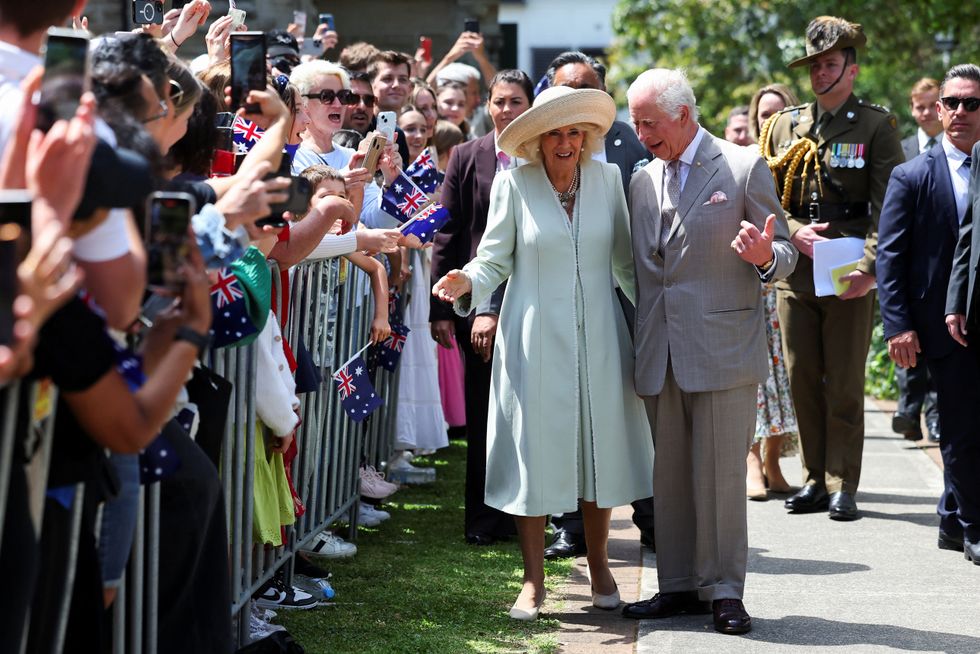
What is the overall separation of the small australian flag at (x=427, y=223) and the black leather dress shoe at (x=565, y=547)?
63.9 inches

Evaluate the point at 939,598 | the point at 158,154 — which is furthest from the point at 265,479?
the point at 939,598

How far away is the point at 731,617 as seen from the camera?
535 cm

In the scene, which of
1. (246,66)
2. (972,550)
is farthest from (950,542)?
(246,66)

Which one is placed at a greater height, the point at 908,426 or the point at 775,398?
the point at 775,398

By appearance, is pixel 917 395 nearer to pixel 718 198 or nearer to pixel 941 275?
pixel 941 275

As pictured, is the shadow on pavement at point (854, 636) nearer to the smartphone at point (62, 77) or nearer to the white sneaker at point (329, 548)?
the white sneaker at point (329, 548)

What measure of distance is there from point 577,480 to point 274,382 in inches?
56.7

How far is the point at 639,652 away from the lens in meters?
5.09

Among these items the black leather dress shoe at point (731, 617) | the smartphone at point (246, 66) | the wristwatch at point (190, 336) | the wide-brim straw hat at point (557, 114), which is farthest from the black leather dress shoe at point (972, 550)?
the wristwatch at point (190, 336)

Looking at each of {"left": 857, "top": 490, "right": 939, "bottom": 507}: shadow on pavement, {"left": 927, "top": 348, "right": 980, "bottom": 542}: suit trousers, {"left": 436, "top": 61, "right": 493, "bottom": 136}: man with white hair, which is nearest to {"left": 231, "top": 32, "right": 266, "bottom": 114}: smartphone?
{"left": 927, "top": 348, "right": 980, "bottom": 542}: suit trousers

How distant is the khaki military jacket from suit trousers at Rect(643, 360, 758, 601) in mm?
2580

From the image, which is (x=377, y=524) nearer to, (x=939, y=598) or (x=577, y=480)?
(x=577, y=480)

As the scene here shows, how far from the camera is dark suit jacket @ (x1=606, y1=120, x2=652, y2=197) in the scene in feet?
22.7

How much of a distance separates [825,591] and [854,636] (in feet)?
2.40
